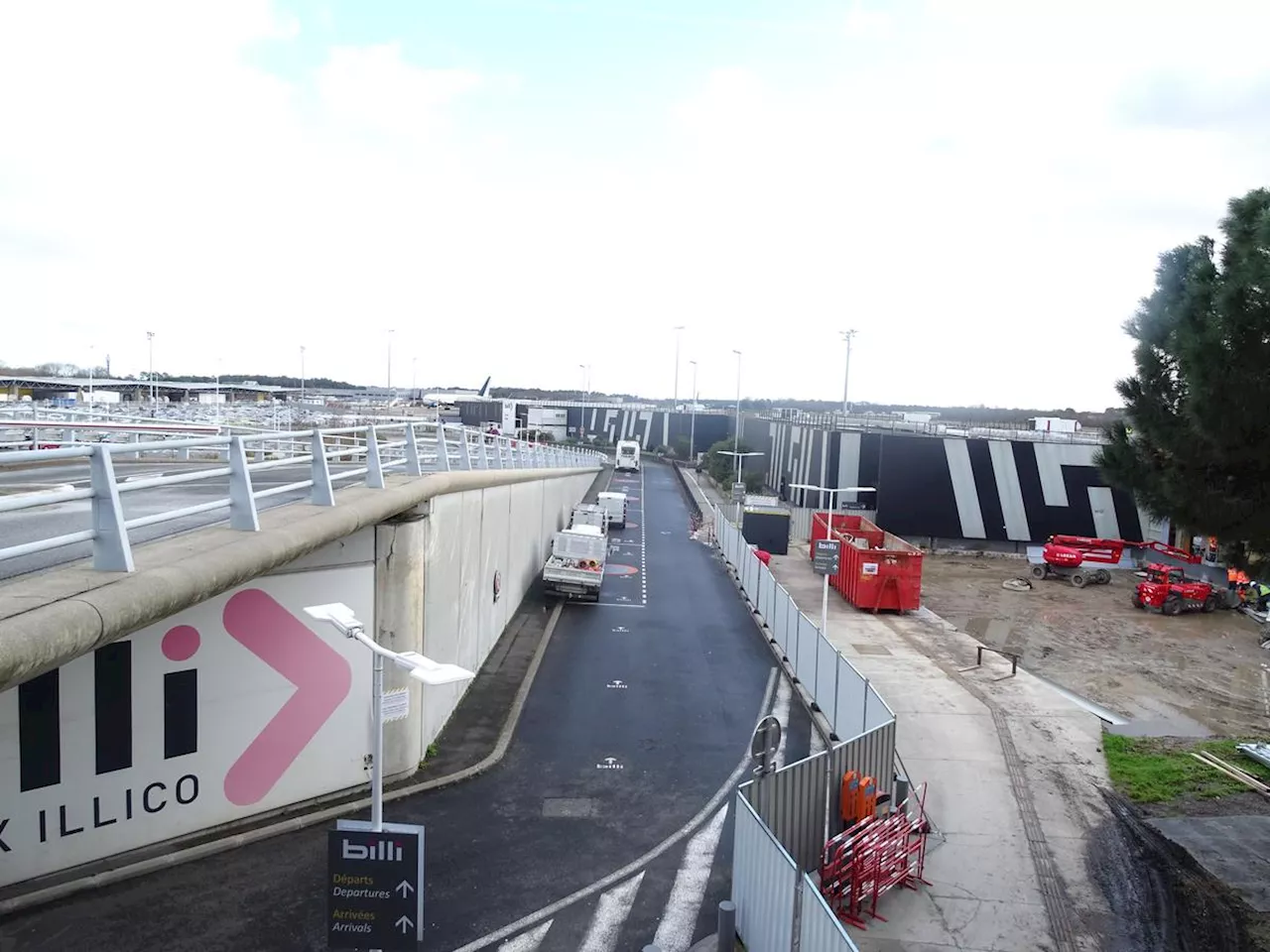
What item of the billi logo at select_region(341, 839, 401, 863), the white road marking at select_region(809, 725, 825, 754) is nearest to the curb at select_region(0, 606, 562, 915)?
the billi logo at select_region(341, 839, 401, 863)

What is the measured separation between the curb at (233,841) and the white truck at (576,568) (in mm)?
11195

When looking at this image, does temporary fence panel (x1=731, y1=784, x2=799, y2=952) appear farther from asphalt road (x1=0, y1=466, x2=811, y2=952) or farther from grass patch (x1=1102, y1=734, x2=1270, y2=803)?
grass patch (x1=1102, y1=734, x2=1270, y2=803)

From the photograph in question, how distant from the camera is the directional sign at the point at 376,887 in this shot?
7227 mm

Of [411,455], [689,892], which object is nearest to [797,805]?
[689,892]

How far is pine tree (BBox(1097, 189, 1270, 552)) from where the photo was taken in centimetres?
1036

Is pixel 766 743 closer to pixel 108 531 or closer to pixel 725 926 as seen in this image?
pixel 725 926

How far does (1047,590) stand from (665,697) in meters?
26.3

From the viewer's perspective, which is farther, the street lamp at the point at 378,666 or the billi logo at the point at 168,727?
the billi logo at the point at 168,727

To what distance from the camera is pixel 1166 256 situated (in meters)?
12.7

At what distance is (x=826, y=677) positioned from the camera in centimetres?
1673

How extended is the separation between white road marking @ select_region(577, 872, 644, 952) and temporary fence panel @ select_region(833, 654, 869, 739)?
514 centimetres

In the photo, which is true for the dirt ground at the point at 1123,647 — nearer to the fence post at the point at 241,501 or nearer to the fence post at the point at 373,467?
the fence post at the point at 373,467

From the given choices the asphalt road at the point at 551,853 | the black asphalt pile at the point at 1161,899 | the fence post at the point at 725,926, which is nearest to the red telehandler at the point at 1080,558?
the asphalt road at the point at 551,853

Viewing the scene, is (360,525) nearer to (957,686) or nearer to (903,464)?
(957,686)
